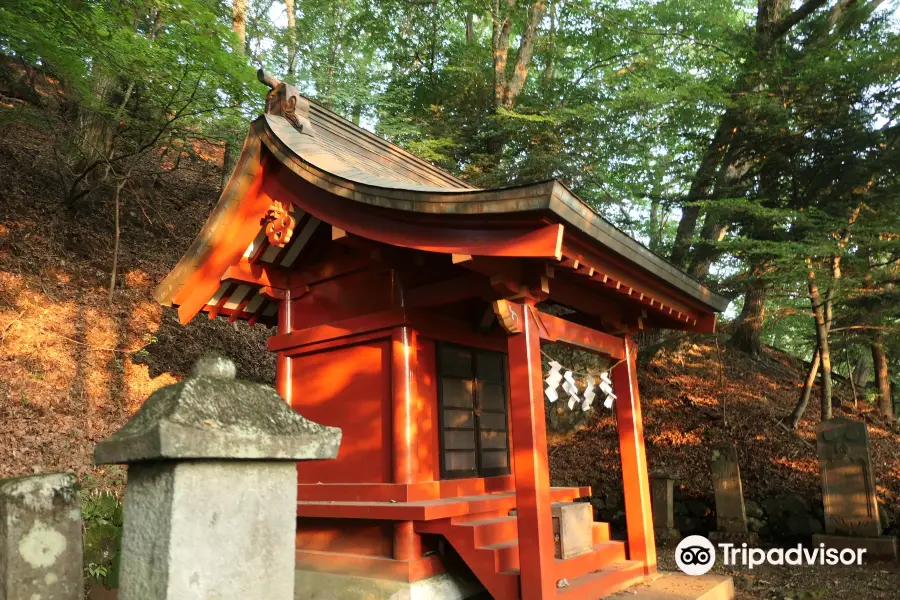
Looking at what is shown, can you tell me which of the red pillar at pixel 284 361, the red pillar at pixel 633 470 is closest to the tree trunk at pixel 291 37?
the red pillar at pixel 284 361

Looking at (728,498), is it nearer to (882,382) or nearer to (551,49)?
(882,382)

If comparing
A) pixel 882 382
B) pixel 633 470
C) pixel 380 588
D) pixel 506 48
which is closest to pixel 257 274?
pixel 380 588

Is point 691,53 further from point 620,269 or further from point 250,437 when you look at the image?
point 250,437

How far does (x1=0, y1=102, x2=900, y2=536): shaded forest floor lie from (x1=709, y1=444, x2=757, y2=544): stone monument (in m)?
0.85

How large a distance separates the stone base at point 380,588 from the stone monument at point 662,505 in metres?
5.51

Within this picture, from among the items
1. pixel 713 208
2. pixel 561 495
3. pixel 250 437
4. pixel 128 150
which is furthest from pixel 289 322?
pixel 128 150

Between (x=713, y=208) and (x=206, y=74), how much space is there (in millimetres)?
8900

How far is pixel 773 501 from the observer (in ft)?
30.8

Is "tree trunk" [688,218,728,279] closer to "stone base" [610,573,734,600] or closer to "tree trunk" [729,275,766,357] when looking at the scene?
"tree trunk" [729,275,766,357]

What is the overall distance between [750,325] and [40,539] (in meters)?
14.6

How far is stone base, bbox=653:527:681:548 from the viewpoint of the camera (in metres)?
9.50

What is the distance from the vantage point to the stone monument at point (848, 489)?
322 inches

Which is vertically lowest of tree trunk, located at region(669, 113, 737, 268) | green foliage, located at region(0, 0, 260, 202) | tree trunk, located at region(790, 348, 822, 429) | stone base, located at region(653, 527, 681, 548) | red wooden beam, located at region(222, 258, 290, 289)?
stone base, located at region(653, 527, 681, 548)

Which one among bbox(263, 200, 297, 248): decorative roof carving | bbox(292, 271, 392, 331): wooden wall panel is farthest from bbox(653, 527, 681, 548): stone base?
bbox(263, 200, 297, 248): decorative roof carving
